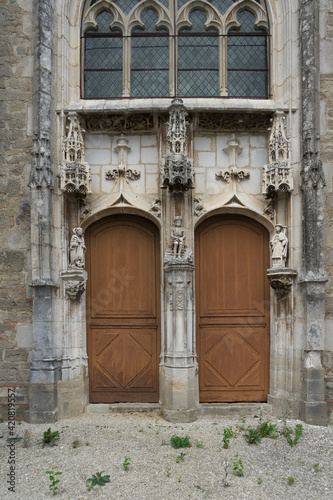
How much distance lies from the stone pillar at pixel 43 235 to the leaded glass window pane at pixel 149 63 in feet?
4.30

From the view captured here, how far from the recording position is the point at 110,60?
6.87 meters

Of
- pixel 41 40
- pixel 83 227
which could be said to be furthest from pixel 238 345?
pixel 41 40

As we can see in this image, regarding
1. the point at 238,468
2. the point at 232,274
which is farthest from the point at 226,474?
the point at 232,274

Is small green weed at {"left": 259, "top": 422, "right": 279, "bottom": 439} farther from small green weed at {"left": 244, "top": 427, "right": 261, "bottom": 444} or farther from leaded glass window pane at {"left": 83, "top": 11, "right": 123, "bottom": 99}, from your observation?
leaded glass window pane at {"left": 83, "top": 11, "right": 123, "bottom": 99}

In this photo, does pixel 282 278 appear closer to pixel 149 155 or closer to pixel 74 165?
pixel 149 155

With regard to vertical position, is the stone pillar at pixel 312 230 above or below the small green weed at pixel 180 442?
above

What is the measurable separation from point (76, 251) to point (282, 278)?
9.76 ft

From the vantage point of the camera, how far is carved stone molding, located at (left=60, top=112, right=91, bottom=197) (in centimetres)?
625

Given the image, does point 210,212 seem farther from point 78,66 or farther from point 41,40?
point 41,40

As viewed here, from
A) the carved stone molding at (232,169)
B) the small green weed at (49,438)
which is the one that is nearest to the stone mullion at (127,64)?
the carved stone molding at (232,169)

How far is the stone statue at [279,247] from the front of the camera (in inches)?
247

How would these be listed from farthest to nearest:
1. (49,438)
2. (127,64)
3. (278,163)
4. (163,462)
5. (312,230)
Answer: (127,64)
(278,163)
(312,230)
(49,438)
(163,462)

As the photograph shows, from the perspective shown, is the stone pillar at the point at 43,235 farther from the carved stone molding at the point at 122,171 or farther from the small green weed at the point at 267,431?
the small green weed at the point at 267,431

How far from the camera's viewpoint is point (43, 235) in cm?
609
